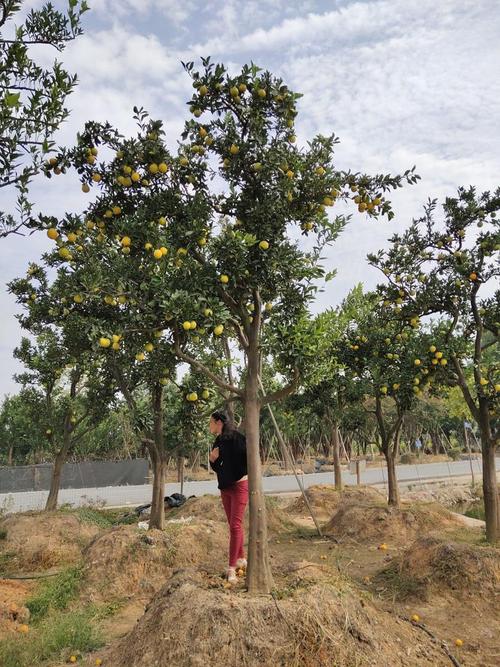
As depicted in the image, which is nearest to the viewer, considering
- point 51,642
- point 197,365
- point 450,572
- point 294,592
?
point 294,592

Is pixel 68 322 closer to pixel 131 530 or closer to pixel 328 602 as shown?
pixel 131 530

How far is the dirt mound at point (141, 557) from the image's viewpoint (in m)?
7.65

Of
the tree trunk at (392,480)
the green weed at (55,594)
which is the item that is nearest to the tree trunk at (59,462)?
the green weed at (55,594)

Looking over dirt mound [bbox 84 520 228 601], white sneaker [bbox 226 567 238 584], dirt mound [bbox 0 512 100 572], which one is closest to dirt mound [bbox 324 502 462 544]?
dirt mound [bbox 84 520 228 601]

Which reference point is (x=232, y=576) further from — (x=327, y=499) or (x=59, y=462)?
(x=327, y=499)

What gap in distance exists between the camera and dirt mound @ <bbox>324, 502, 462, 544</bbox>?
36.7 ft

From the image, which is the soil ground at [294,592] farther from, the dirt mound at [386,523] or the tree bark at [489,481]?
the tree bark at [489,481]

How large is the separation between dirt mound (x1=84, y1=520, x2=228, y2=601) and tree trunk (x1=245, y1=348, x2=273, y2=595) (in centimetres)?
211

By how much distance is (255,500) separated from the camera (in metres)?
5.53

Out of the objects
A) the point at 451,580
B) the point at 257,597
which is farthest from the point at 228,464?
the point at 451,580

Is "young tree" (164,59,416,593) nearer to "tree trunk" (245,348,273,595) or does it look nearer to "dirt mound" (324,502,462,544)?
"tree trunk" (245,348,273,595)

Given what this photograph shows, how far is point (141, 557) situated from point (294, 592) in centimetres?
389

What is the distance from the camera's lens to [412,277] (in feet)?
32.9

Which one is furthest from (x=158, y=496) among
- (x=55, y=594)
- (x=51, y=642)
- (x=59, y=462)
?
(x=51, y=642)
